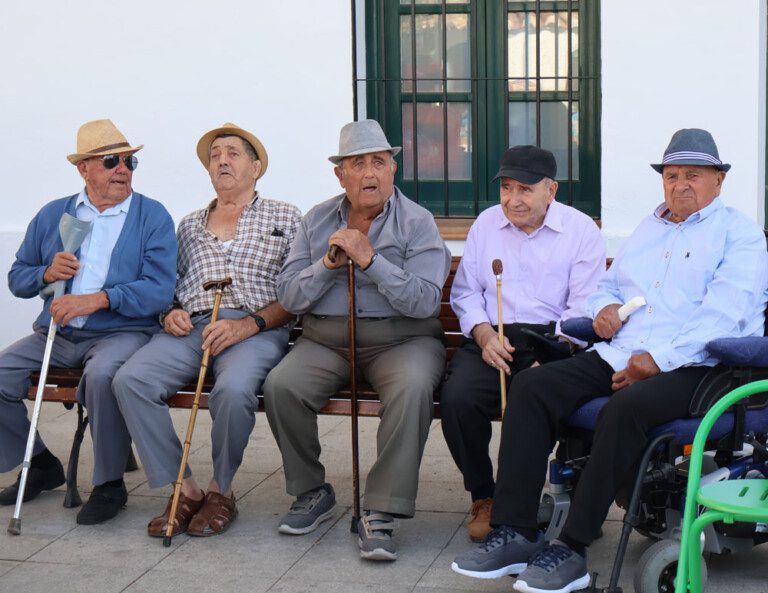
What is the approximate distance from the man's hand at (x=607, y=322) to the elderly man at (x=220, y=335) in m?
1.31

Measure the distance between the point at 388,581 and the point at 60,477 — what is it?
5.75 feet

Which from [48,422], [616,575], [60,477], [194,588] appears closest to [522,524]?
[616,575]

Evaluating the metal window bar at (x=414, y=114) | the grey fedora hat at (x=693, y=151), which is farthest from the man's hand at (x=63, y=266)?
the metal window bar at (x=414, y=114)

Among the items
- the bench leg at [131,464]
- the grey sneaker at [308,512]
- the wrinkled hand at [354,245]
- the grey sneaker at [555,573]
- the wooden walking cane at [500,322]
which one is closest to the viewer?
the grey sneaker at [555,573]

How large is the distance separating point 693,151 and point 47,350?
2.61m

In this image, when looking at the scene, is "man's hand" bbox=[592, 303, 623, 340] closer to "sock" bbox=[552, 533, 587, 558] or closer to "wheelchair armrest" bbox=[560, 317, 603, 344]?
"wheelchair armrest" bbox=[560, 317, 603, 344]

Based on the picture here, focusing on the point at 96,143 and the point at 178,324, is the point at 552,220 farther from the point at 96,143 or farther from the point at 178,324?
the point at 96,143

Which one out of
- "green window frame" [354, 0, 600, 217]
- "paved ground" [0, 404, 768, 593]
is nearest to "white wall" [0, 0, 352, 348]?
"green window frame" [354, 0, 600, 217]

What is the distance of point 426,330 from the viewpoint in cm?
489

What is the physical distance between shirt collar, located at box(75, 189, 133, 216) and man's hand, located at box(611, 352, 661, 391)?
222 cm

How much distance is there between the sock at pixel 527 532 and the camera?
13.5 ft

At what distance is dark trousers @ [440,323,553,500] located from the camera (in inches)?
178

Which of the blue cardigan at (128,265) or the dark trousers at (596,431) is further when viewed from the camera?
the blue cardigan at (128,265)

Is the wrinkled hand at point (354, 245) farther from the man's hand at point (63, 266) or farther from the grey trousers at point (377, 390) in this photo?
the man's hand at point (63, 266)
